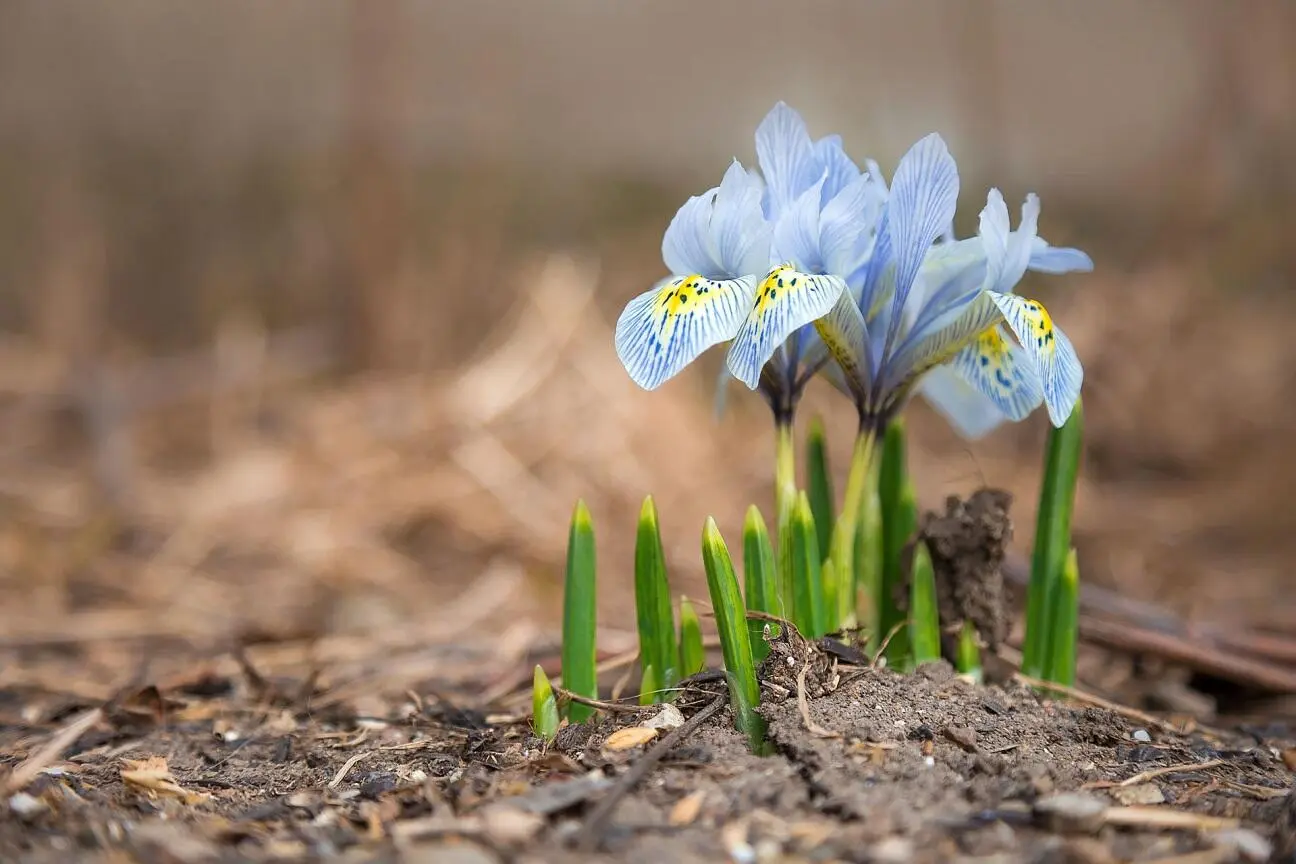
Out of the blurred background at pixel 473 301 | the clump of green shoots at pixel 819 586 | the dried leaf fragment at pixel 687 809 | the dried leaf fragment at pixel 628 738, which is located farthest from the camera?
the blurred background at pixel 473 301

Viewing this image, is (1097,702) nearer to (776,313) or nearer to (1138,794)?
(1138,794)

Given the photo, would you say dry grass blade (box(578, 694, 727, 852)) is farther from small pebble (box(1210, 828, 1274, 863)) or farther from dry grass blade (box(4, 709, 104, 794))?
dry grass blade (box(4, 709, 104, 794))

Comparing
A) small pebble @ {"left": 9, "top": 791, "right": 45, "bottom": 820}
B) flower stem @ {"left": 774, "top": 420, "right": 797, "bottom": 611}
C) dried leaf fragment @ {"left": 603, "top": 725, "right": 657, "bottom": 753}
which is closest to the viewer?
small pebble @ {"left": 9, "top": 791, "right": 45, "bottom": 820}

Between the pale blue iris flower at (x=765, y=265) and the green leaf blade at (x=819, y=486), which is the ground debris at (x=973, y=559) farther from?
the pale blue iris flower at (x=765, y=265)

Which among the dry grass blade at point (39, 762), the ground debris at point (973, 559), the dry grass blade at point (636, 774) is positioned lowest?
the dry grass blade at point (39, 762)

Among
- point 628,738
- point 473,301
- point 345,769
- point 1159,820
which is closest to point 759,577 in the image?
point 628,738

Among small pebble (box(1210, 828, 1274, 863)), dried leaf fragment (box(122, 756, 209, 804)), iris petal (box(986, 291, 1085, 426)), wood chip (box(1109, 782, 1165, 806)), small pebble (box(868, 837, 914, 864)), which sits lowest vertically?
dried leaf fragment (box(122, 756, 209, 804))

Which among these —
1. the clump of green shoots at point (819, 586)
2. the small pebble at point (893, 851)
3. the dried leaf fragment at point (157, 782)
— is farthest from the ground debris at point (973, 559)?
the dried leaf fragment at point (157, 782)

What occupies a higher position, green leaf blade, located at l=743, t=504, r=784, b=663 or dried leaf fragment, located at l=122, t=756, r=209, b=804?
green leaf blade, located at l=743, t=504, r=784, b=663

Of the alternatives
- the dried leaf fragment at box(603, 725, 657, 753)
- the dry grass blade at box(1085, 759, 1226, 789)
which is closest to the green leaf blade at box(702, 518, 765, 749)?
the dried leaf fragment at box(603, 725, 657, 753)
